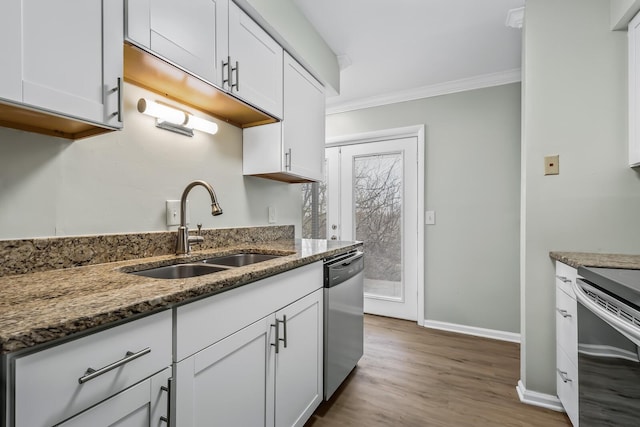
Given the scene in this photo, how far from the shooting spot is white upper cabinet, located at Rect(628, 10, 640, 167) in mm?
1540

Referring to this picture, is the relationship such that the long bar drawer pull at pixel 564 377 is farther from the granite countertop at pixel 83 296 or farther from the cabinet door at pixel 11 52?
the cabinet door at pixel 11 52

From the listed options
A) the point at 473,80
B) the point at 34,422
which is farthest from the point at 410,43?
the point at 34,422

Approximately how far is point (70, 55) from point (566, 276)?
7.43 ft

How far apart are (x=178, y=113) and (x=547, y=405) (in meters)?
2.58

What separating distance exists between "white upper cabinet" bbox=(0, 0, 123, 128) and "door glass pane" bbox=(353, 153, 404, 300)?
265 cm

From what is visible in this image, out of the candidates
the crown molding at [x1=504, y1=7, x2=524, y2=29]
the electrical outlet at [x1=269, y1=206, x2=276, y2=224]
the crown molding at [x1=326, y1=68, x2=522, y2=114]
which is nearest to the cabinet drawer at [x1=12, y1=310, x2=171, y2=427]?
the electrical outlet at [x1=269, y1=206, x2=276, y2=224]

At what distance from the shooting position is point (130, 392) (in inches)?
27.2

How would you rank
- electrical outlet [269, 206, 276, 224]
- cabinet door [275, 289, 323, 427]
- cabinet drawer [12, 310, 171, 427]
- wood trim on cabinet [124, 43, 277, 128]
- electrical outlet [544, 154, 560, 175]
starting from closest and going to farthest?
cabinet drawer [12, 310, 171, 427] < wood trim on cabinet [124, 43, 277, 128] < cabinet door [275, 289, 323, 427] < electrical outlet [544, 154, 560, 175] < electrical outlet [269, 206, 276, 224]

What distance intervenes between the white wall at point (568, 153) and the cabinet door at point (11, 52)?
2.27 meters

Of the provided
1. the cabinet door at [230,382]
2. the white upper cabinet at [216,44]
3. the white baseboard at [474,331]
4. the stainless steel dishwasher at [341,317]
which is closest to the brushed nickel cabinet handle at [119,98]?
the white upper cabinet at [216,44]

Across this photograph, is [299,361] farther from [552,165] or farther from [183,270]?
[552,165]

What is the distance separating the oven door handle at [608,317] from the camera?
36.4 inches

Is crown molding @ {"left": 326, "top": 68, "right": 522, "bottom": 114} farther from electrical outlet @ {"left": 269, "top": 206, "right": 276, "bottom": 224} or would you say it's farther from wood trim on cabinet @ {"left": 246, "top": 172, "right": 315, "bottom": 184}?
electrical outlet @ {"left": 269, "top": 206, "right": 276, "bottom": 224}

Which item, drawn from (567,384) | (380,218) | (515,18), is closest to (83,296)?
(567,384)
